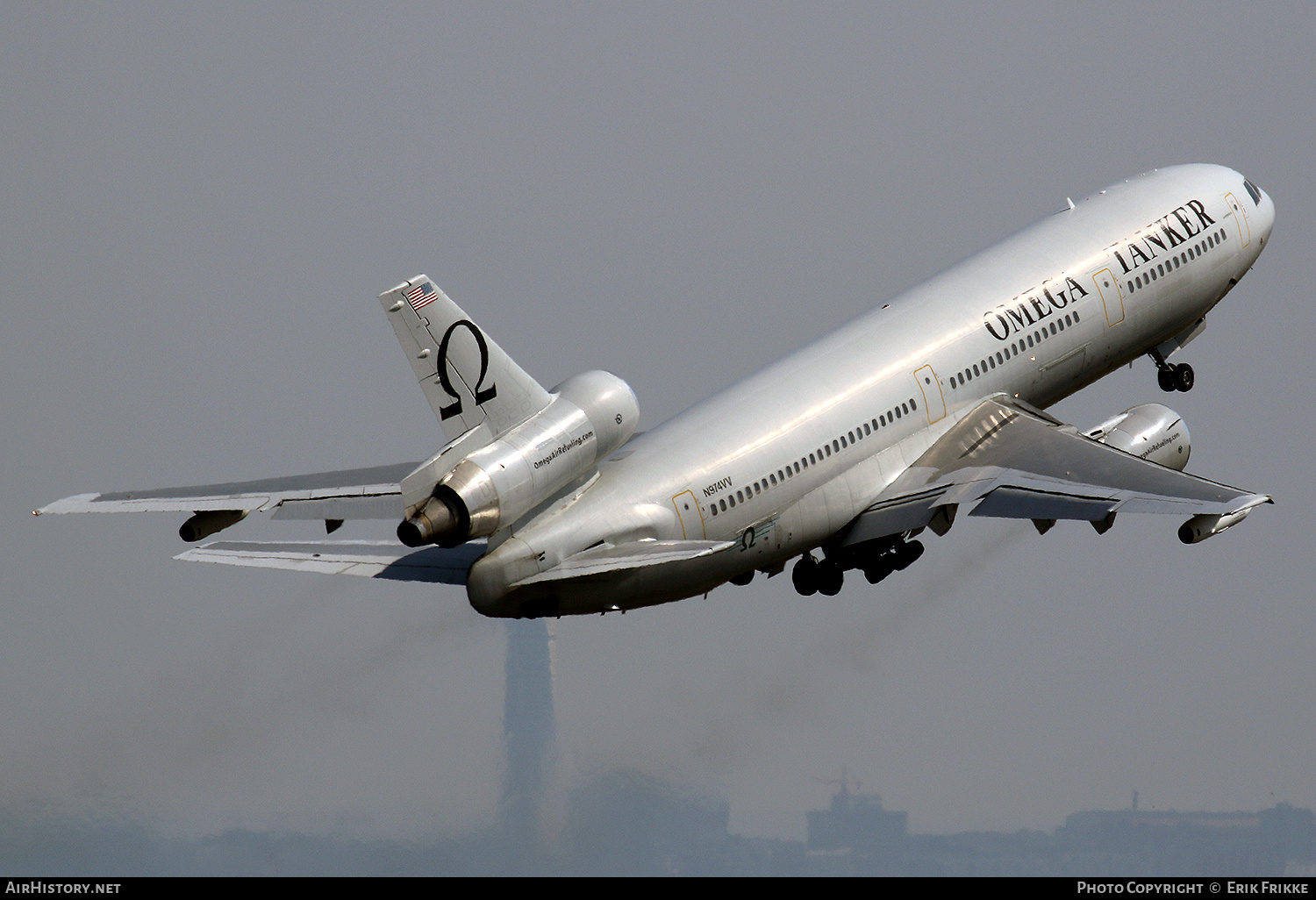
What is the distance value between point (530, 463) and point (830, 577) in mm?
10628

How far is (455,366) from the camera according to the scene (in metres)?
33.0

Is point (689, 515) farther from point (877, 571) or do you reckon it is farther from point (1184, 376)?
point (1184, 376)

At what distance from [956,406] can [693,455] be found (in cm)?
741

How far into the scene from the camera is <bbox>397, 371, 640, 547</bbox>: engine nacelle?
3222 centimetres

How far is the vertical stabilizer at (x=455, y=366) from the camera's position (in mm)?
32344

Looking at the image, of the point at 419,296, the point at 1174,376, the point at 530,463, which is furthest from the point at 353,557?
the point at 1174,376

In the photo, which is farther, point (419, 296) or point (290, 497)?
point (290, 497)

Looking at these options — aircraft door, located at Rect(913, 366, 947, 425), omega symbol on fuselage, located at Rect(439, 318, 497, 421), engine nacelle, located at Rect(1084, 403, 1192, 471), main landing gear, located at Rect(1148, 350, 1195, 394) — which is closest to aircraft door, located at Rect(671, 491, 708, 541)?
omega symbol on fuselage, located at Rect(439, 318, 497, 421)

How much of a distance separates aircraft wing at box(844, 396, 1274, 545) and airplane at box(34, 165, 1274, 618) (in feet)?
0.17

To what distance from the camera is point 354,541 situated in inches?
1403

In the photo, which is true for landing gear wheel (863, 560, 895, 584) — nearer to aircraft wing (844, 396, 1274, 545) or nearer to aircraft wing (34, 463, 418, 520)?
aircraft wing (844, 396, 1274, 545)
